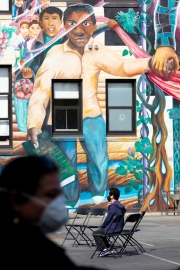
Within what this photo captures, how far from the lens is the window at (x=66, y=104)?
89.5ft

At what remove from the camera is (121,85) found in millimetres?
27547

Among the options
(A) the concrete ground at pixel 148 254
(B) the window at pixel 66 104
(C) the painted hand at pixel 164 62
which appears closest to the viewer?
(A) the concrete ground at pixel 148 254

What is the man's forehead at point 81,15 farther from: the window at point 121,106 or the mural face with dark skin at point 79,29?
the window at point 121,106

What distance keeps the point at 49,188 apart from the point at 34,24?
24507 mm

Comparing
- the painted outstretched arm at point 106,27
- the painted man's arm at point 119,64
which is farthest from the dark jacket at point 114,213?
the painted outstretched arm at point 106,27

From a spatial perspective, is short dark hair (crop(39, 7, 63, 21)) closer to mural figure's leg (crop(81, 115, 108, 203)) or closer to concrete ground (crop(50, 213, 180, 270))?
mural figure's leg (crop(81, 115, 108, 203))

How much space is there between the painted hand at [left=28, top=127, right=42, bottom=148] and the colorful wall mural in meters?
0.03

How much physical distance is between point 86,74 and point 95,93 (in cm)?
69

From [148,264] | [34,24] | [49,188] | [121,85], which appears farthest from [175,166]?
[49,188]

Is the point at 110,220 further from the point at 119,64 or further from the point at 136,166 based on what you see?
the point at 119,64

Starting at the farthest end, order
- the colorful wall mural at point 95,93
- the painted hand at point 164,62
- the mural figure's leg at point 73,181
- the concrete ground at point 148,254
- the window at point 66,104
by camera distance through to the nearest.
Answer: the painted hand at point 164,62, the window at point 66,104, the colorful wall mural at point 95,93, the mural figure's leg at point 73,181, the concrete ground at point 148,254

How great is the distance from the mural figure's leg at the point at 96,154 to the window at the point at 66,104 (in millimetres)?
376

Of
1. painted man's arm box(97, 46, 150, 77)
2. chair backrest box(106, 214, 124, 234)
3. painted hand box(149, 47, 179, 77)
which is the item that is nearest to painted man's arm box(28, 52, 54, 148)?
painted man's arm box(97, 46, 150, 77)

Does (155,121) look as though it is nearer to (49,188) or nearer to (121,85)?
(121,85)
